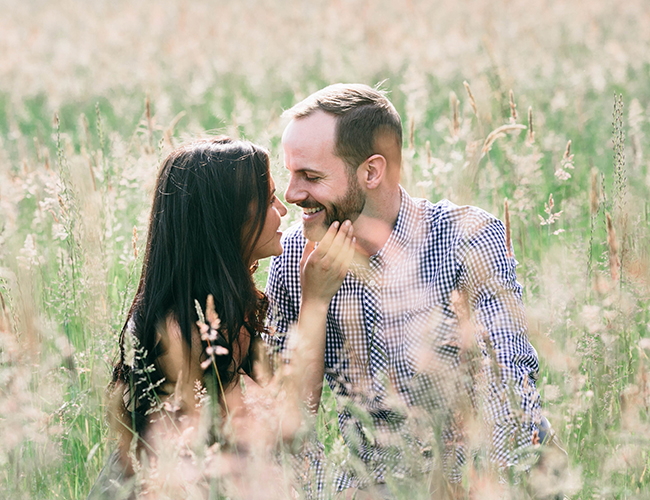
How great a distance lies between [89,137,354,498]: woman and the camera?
2.57 meters

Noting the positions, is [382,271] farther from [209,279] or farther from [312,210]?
[209,279]

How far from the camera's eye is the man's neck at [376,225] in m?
2.91

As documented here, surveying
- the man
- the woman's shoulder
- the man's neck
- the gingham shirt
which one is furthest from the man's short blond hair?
the woman's shoulder

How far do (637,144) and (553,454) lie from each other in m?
2.69

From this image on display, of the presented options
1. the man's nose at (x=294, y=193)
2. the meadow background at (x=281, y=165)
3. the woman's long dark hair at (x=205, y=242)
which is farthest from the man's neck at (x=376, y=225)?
the meadow background at (x=281, y=165)

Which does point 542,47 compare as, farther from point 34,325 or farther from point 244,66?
point 34,325

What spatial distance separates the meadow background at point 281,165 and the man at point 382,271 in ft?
0.74

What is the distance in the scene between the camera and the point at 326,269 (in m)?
2.66

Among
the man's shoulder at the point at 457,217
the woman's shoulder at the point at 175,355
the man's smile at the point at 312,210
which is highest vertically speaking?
the man's smile at the point at 312,210

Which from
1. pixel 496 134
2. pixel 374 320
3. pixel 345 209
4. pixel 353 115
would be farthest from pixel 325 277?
pixel 496 134

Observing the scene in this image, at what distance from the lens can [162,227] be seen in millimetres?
2801

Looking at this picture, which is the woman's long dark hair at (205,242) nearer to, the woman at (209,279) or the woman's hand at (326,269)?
the woman at (209,279)

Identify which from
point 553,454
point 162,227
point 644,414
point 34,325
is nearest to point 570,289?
point 644,414

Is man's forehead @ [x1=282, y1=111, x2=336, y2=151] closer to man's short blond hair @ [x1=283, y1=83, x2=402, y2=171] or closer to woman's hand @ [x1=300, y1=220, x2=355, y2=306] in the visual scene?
man's short blond hair @ [x1=283, y1=83, x2=402, y2=171]
